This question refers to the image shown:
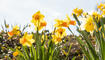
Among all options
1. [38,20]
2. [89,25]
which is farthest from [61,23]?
[89,25]

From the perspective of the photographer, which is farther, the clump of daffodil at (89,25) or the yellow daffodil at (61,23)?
the yellow daffodil at (61,23)

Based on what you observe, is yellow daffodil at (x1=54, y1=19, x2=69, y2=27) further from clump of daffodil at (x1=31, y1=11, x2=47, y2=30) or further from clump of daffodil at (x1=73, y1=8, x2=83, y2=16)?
clump of daffodil at (x1=73, y1=8, x2=83, y2=16)

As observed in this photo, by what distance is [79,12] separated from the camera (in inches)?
75.9

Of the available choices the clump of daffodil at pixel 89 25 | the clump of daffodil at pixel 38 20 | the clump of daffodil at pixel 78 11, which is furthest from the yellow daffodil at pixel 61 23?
the clump of daffodil at pixel 78 11

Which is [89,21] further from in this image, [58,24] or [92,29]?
[58,24]

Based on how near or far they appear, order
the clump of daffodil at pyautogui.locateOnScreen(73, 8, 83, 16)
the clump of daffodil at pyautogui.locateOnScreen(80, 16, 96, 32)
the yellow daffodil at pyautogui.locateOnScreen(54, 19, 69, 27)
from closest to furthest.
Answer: the clump of daffodil at pyautogui.locateOnScreen(80, 16, 96, 32) → the yellow daffodil at pyautogui.locateOnScreen(54, 19, 69, 27) → the clump of daffodil at pyautogui.locateOnScreen(73, 8, 83, 16)

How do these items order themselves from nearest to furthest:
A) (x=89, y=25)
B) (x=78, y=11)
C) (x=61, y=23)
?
(x=89, y=25)
(x=61, y=23)
(x=78, y=11)

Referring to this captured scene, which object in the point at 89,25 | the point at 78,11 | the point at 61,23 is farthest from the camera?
the point at 78,11

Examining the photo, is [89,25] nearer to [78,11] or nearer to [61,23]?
[61,23]

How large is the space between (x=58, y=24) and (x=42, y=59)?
430mm

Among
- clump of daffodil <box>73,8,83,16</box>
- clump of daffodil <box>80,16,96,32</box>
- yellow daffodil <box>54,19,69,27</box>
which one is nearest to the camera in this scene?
clump of daffodil <box>80,16,96,32</box>

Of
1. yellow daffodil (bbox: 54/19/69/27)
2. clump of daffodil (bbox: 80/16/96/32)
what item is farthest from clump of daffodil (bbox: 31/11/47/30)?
clump of daffodil (bbox: 80/16/96/32)

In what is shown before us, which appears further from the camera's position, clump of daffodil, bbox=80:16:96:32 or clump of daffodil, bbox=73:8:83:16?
clump of daffodil, bbox=73:8:83:16

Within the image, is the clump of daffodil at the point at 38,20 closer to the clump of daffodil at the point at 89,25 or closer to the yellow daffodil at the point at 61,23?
the yellow daffodil at the point at 61,23
